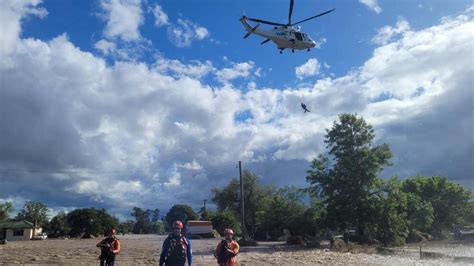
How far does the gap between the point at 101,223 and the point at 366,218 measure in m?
72.9

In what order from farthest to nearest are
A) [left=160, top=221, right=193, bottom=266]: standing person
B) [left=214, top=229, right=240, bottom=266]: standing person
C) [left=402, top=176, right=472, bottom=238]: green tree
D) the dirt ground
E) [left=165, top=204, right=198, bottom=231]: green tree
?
[left=165, top=204, right=198, bottom=231]: green tree
[left=402, top=176, right=472, bottom=238]: green tree
the dirt ground
[left=214, top=229, right=240, bottom=266]: standing person
[left=160, top=221, right=193, bottom=266]: standing person

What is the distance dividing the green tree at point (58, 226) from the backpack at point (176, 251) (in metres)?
108

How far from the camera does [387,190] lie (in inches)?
1858

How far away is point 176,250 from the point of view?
925 centimetres

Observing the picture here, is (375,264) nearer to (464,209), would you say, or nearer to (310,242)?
(310,242)

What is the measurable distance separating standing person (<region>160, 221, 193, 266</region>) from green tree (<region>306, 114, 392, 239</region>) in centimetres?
3847

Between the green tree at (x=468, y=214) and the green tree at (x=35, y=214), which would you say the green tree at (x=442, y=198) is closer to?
the green tree at (x=468, y=214)

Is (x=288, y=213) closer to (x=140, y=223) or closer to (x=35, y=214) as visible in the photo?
(x=35, y=214)

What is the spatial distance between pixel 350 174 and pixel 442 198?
3546 cm

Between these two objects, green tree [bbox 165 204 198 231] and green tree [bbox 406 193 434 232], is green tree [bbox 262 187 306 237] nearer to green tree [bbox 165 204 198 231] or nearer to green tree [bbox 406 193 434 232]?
green tree [bbox 406 193 434 232]

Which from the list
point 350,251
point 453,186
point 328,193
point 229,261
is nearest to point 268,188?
point 453,186

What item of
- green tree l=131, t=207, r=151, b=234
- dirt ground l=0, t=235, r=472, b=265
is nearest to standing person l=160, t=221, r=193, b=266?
dirt ground l=0, t=235, r=472, b=265

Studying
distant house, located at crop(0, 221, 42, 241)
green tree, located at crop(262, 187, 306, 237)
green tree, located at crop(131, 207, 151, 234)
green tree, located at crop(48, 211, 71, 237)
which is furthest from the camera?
green tree, located at crop(131, 207, 151, 234)

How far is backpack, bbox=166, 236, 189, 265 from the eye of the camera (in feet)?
30.2
